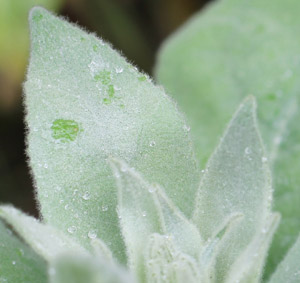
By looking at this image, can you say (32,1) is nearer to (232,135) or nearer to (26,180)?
(26,180)

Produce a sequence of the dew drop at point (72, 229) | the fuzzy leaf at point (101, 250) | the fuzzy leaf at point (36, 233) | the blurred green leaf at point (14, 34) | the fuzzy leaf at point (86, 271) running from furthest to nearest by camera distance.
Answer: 1. the blurred green leaf at point (14, 34)
2. the dew drop at point (72, 229)
3. the fuzzy leaf at point (101, 250)
4. the fuzzy leaf at point (36, 233)
5. the fuzzy leaf at point (86, 271)

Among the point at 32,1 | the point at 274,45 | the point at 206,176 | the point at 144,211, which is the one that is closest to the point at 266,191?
the point at 206,176

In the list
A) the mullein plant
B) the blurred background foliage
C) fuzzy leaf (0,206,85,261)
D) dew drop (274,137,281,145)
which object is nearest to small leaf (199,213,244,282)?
the mullein plant

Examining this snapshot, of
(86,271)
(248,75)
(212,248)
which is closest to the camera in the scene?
(86,271)

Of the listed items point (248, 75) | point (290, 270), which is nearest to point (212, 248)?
point (290, 270)

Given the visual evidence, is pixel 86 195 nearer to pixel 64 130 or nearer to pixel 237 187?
pixel 64 130

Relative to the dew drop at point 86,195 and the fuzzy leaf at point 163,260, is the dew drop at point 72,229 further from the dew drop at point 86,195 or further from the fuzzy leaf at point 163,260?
the fuzzy leaf at point 163,260

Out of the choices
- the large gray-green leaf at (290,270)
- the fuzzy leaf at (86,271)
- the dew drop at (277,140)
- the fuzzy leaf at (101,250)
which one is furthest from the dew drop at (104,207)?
the dew drop at (277,140)
